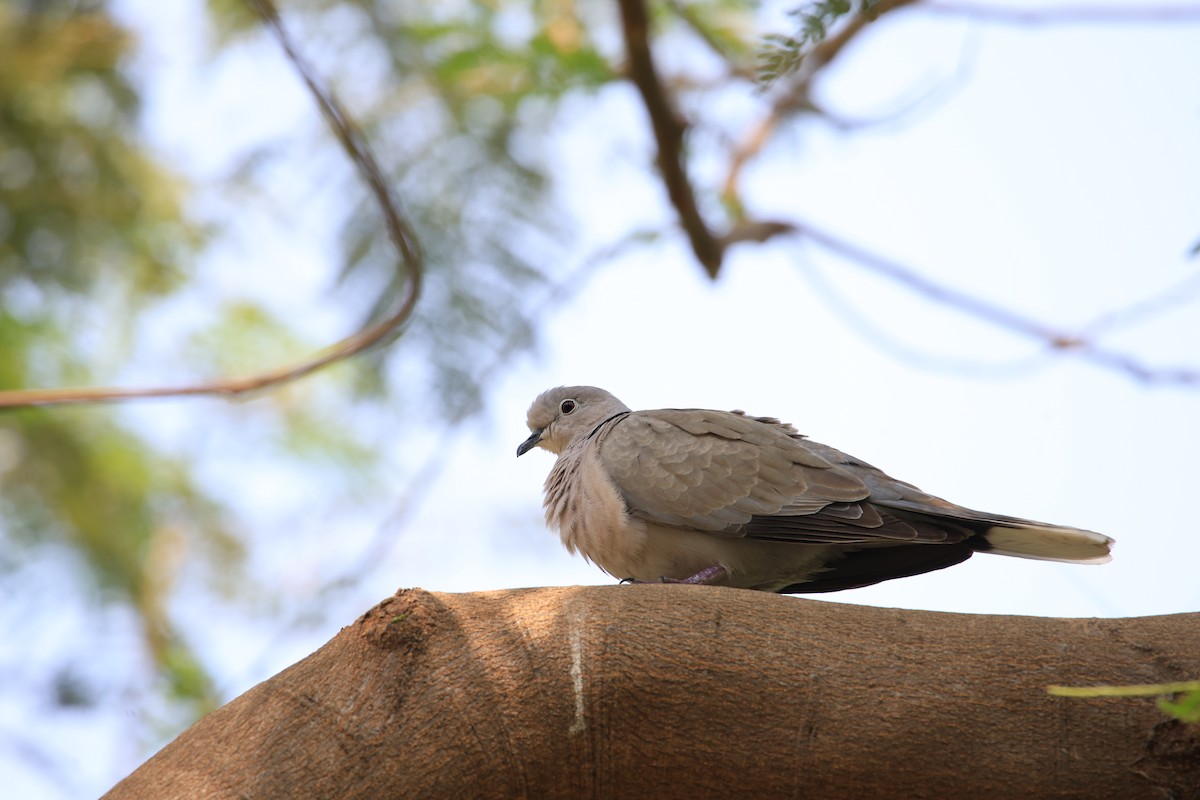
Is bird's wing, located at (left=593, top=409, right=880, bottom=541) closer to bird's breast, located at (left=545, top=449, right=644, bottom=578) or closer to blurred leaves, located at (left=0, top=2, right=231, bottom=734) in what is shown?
bird's breast, located at (left=545, top=449, right=644, bottom=578)

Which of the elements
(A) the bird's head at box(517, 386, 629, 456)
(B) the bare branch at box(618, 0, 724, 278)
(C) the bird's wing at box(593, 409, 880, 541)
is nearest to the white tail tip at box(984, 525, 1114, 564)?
(C) the bird's wing at box(593, 409, 880, 541)

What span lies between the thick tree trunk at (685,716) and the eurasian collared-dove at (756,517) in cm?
94

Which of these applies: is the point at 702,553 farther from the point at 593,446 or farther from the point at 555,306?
the point at 555,306

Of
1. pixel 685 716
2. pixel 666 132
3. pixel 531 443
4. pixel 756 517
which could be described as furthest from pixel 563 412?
pixel 685 716

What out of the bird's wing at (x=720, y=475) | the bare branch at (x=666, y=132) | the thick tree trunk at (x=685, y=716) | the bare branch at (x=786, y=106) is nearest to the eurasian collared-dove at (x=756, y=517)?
the bird's wing at (x=720, y=475)

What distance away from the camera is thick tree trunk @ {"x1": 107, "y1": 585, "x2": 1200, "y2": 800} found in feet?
8.43

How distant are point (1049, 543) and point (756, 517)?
2.94 ft

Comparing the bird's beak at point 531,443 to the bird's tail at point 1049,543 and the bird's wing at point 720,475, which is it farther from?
the bird's tail at point 1049,543

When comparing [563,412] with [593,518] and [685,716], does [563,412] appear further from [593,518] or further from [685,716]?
[685,716]

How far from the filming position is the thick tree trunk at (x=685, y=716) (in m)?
2.57

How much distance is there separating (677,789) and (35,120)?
224 inches

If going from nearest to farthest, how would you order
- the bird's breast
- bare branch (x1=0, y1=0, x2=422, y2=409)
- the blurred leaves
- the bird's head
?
bare branch (x1=0, y1=0, x2=422, y2=409) → the bird's breast → the bird's head → the blurred leaves

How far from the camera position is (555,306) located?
5699mm

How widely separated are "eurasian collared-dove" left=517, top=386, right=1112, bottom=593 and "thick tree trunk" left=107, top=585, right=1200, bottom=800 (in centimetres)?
94
